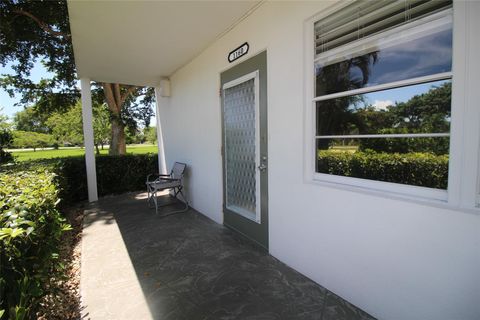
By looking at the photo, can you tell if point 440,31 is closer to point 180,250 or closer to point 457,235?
point 457,235

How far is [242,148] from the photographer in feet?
11.2

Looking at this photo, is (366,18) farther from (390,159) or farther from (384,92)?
(390,159)

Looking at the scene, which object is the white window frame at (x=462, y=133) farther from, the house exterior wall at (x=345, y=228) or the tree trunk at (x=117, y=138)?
the tree trunk at (x=117, y=138)

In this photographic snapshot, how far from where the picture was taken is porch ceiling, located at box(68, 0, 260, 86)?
2807mm

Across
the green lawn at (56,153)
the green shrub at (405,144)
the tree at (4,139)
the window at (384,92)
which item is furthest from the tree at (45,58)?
the green shrub at (405,144)

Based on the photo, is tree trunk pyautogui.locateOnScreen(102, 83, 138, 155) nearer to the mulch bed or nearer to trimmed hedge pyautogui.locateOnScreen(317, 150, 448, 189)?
the mulch bed

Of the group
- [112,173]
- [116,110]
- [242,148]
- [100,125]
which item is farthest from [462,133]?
[100,125]

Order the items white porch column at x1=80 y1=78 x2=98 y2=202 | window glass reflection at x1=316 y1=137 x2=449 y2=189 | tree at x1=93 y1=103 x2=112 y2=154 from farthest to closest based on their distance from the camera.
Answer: tree at x1=93 y1=103 x2=112 y2=154, white porch column at x1=80 y1=78 x2=98 y2=202, window glass reflection at x1=316 y1=137 x2=449 y2=189

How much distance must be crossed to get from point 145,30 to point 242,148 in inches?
82.7

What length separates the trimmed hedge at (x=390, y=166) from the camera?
1.61 metres

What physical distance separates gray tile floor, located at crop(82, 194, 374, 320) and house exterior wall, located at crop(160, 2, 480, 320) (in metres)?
0.21

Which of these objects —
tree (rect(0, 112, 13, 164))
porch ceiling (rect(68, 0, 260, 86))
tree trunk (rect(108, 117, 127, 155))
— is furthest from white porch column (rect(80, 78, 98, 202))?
tree trunk (rect(108, 117, 127, 155))

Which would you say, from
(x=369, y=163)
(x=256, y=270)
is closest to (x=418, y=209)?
(x=369, y=163)

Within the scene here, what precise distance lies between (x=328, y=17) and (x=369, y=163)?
4.35 ft
